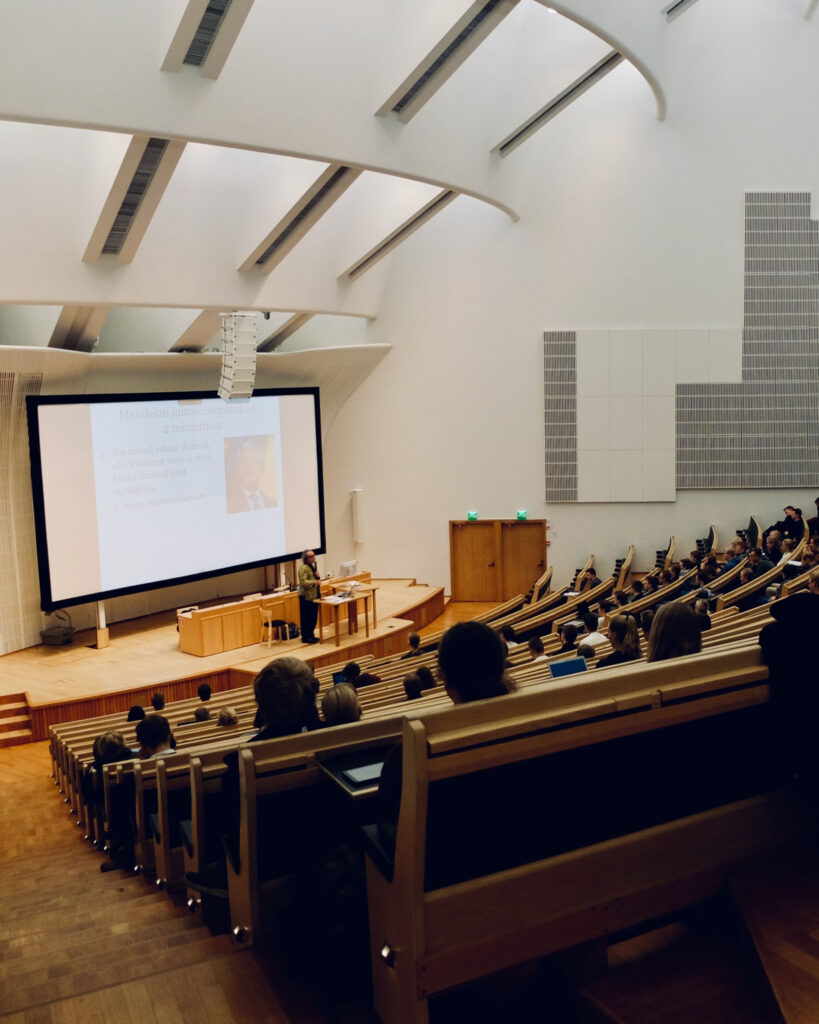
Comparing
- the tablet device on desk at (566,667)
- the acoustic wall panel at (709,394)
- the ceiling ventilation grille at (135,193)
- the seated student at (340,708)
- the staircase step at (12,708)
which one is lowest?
the staircase step at (12,708)

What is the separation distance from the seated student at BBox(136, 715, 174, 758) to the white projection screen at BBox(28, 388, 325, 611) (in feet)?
21.4

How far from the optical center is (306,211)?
1002 centimetres

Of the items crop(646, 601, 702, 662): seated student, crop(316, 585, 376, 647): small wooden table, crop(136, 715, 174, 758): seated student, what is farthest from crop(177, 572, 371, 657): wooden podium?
crop(646, 601, 702, 662): seated student

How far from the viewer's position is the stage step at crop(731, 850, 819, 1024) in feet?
6.54

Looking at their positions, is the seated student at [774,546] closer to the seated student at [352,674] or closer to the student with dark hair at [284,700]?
the seated student at [352,674]

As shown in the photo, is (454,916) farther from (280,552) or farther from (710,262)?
(710,262)

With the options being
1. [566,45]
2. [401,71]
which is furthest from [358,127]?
[566,45]

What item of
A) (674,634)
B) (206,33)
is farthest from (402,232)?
(674,634)

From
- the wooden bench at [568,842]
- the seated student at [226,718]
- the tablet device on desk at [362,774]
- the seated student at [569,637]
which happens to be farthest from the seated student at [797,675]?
the seated student at [569,637]

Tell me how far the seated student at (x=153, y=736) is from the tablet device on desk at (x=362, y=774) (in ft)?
9.48

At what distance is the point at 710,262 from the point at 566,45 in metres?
4.49

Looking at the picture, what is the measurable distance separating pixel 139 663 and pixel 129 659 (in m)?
0.30

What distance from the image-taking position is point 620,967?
234 centimetres

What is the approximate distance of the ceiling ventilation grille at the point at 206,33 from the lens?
6.20 meters
